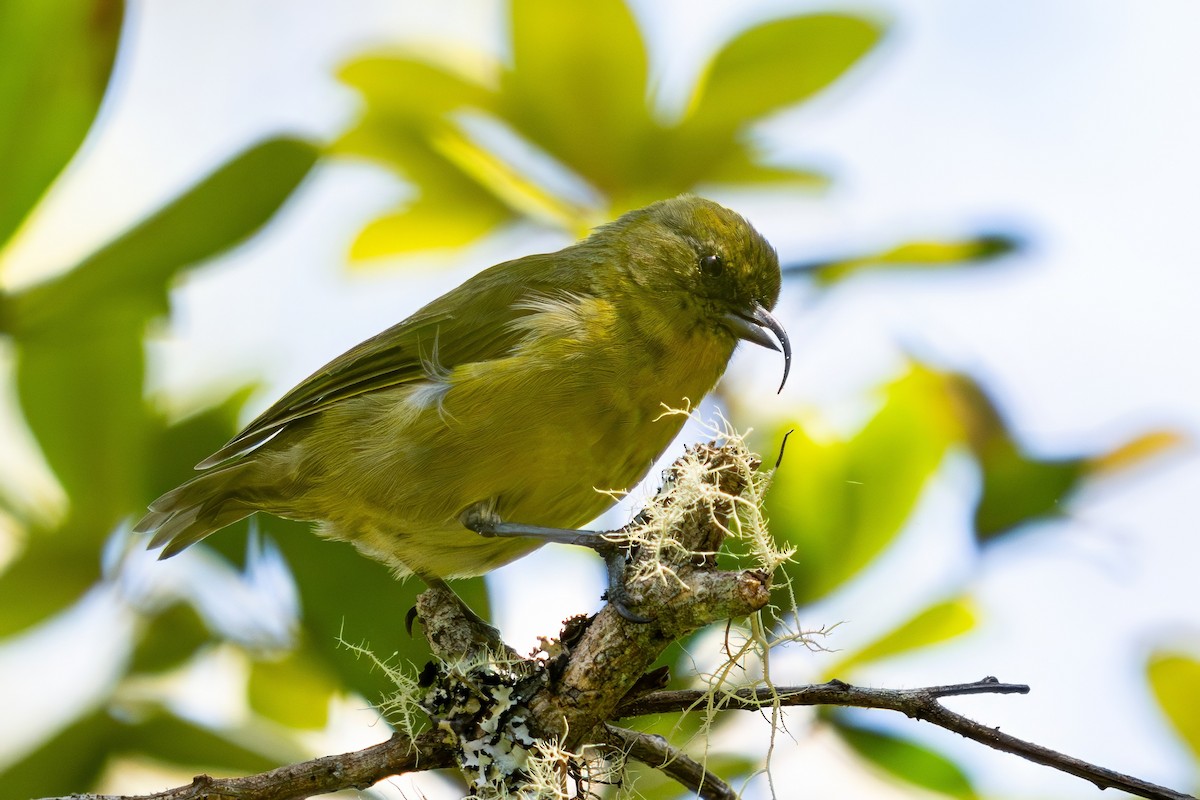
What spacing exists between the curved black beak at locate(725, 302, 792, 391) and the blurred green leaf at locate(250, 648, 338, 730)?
1.36 meters

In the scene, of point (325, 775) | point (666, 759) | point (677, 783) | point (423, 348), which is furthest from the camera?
point (423, 348)

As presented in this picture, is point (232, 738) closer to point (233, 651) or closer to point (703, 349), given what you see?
point (233, 651)

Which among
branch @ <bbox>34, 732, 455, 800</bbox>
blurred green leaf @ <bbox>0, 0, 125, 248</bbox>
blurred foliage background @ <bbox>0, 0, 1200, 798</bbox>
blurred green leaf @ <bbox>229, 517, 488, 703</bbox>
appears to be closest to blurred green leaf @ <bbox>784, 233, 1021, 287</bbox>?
blurred foliage background @ <bbox>0, 0, 1200, 798</bbox>

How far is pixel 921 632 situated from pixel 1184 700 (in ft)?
1.89

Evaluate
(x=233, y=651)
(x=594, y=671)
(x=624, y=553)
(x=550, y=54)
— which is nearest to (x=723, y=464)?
(x=624, y=553)

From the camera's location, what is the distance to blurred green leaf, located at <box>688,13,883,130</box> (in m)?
3.23

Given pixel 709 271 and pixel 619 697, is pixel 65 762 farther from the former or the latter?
pixel 709 271

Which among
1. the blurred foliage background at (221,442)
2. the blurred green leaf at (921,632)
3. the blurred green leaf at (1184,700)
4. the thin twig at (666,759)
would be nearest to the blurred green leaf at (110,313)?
the blurred foliage background at (221,442)

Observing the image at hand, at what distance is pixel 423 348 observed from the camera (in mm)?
3137

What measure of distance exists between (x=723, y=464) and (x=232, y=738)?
4.73 ft

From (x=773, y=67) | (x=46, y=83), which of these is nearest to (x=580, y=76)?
(x=773, y=67)

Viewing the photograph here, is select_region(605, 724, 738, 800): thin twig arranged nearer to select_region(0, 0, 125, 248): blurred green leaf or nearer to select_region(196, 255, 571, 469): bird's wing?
select_region(196, 255, 571, 469): bird's wing

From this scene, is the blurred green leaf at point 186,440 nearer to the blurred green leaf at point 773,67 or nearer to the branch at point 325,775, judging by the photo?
the branch at point 325,775

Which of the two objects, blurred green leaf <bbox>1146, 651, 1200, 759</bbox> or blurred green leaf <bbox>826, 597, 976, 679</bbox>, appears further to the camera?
blurred green leaf <bbox>826, 597, 976, 679</bbox>
